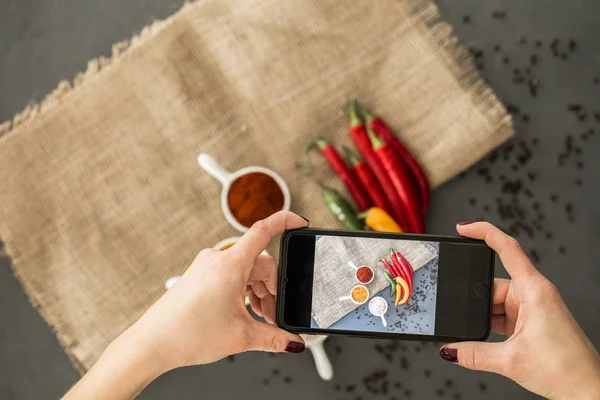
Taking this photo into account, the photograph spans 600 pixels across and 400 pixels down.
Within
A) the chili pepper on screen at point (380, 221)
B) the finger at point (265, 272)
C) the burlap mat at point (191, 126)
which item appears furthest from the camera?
the burlap mat at point (191, 126)

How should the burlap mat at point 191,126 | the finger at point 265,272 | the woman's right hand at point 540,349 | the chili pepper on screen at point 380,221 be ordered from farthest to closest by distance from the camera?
the burlap mat at point 191,126 → the chili pepper on screen at point 380,221 → the finger at point 265,272 → the woman's right hand at point 540,349

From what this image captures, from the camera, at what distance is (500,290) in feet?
3.81

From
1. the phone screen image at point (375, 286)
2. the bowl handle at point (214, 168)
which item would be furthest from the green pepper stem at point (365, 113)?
the phone screen image at point (375, 286)

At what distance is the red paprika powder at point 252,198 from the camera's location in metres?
1.53

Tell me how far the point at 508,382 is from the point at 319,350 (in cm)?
57

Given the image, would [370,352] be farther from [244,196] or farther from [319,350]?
[244,196]

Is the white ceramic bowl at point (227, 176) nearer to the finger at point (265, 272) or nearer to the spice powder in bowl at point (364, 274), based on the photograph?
the finger at point (265, 272)

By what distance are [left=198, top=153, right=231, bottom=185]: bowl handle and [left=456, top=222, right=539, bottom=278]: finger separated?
0.72m

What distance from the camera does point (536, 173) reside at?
5.40 feet

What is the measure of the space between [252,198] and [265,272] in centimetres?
41

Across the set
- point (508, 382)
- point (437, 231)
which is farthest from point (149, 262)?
point (508, 382)

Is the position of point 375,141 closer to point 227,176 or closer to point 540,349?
point 227,176

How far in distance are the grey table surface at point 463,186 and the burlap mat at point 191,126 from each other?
3.4 inches

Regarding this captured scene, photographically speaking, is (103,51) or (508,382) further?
(103,51)
